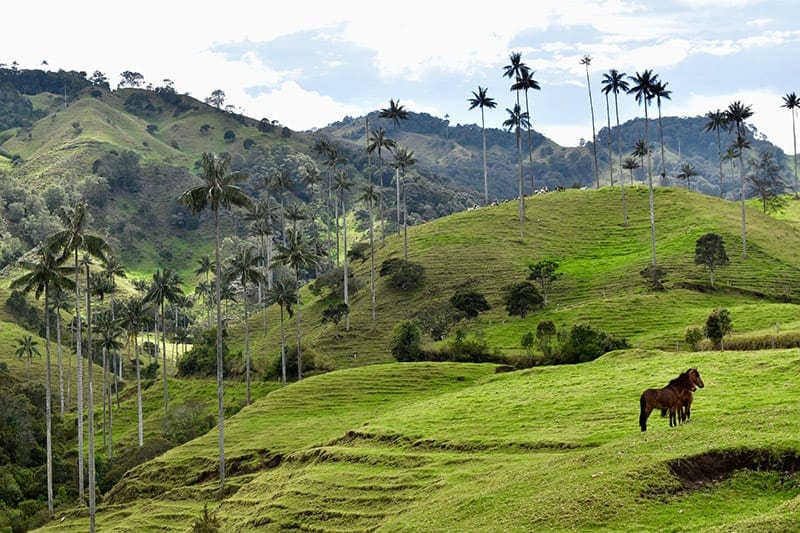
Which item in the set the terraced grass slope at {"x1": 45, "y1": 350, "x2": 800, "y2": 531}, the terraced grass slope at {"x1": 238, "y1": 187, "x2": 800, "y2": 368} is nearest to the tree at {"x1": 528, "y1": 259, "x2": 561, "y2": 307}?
the terraced grass slope at {"x1": 238, "y1": 187, "x2": 800, "y2": 368}

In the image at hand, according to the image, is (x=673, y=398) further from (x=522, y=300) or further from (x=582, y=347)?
(x=522, y=300)

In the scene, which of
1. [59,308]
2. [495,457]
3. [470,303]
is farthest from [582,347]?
[59,308]

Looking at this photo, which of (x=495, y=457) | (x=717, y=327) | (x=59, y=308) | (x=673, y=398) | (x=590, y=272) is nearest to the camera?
(x=673, y=398)

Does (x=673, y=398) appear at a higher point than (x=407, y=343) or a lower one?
higher

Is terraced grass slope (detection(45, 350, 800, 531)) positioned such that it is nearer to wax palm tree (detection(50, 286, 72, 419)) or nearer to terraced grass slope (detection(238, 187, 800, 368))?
wax palm tree (detection(50, 286, 72, 419))

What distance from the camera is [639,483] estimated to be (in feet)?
112

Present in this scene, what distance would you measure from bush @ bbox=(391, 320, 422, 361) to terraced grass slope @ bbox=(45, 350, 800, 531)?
13799 millimetres

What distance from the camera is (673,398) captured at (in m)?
42.2

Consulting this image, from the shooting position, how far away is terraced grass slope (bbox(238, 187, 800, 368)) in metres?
112

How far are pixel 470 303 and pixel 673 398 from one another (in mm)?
83378

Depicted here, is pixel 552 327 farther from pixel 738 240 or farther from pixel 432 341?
pixel 738 240

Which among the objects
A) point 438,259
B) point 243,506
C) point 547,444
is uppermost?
point 438,259

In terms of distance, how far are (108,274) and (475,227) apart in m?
75.4

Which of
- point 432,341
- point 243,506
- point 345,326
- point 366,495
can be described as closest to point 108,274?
point 345,326
